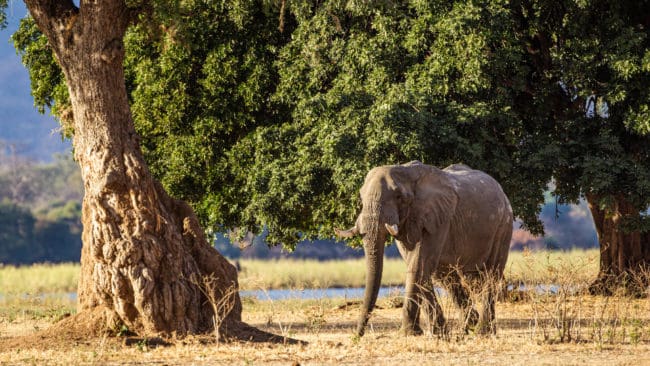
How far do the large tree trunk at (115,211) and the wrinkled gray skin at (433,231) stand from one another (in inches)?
89.6

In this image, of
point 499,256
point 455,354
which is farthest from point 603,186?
point 455,354

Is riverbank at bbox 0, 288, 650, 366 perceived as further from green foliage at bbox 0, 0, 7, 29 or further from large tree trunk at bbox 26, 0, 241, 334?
green foliage at bbox 0, 0, 7, 29

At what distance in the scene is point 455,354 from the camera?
1381 centimetres

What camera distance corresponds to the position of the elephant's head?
15492mm

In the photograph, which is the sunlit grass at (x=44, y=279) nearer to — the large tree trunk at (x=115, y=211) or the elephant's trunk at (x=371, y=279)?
the large tree trunk at (x=115, y=211)

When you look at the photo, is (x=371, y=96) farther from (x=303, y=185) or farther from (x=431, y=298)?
(x=431, y=298)

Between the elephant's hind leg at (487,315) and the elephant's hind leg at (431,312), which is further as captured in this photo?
the elephant's hind leg at (487,315)

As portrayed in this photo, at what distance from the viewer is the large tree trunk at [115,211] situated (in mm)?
15727

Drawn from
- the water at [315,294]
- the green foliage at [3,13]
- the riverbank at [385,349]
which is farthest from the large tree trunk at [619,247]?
the green foliage at [3,13]

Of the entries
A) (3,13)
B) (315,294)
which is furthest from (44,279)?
(3,13)

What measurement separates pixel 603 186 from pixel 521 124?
2.15 metres

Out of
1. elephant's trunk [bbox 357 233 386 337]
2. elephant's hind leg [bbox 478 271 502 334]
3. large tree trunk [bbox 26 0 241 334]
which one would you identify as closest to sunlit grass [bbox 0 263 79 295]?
large tree trunk [bbox 26 0 241 334]

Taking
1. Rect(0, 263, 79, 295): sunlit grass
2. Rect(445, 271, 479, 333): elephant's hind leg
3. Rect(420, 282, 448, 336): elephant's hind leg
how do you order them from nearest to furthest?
Rect(420, 282, 448, 336): elephant's hind leg
Rect(445, 271, 479, 333): elephant's hind leg
Rect(0, 263, 79, 295): sunlit grass

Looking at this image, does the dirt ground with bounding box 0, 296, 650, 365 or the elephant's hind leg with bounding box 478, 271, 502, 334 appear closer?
the dirt ground with bounding box 0, 296, 650, 365
